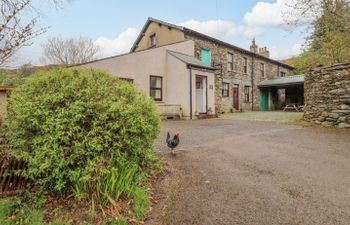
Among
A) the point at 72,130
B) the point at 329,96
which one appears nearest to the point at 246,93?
the point at 329,96

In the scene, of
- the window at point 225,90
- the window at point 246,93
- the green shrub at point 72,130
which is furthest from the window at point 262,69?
the green shrub at point 72,130

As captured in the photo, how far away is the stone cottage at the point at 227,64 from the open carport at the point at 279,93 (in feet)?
0.36

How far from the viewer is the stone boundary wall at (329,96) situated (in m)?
8.68

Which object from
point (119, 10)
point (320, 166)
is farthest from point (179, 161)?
point (119, 10)

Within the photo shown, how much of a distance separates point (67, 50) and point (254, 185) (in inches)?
1257

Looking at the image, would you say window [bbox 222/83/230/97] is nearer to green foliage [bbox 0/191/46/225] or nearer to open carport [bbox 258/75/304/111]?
open carport [bbox 258/75/304/111]

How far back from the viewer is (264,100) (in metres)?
24.3

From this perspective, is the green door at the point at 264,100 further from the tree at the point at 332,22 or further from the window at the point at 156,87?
the window at the point at 156,87

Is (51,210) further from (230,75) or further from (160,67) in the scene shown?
(230,75)

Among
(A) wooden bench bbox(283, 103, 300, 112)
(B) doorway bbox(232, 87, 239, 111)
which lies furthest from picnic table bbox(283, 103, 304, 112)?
(B) doorway bbox(232, 87, 239, 111)

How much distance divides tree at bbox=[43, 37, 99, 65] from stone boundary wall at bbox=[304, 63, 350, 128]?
27.5 meters

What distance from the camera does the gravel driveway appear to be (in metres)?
2.55

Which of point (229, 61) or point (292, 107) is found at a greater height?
point (229, 61)

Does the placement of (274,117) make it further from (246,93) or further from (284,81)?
(284,81)
